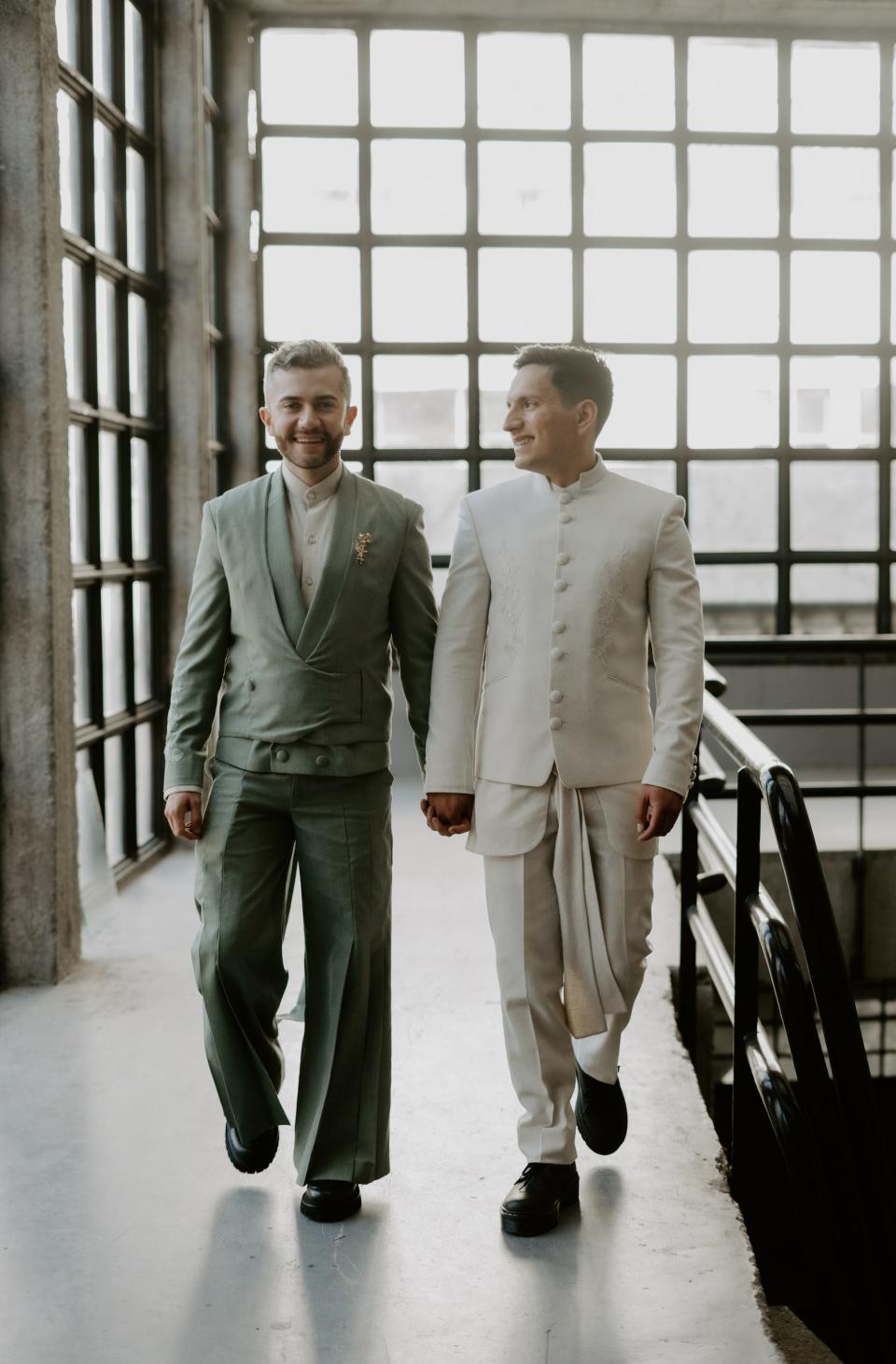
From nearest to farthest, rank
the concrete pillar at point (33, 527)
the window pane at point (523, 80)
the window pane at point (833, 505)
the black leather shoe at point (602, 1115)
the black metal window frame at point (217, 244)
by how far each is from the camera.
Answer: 1. the black leather shoe at point (602, 1115)
2. the concrete pillar at point (33, 527)
3. the black metal window frame at point (217, 244)
4. the window pane at point (523, 80)
5. the window pane at point (833, 505)

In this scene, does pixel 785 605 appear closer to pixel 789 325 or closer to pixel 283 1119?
pixel 789 325

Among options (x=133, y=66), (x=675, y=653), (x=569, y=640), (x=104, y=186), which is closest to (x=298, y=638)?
(x=569, y=640)

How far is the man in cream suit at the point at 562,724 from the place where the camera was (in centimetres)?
232

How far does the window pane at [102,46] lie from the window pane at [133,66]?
178 millimetres

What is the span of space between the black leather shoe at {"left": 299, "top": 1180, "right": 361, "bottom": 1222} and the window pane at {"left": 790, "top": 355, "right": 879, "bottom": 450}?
565cm

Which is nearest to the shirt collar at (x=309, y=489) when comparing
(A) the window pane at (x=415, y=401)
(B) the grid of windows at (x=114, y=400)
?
(B) the grid of windows at (x=114, y=400)

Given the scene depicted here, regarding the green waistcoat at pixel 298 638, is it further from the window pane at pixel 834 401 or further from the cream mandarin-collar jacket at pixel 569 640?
the window pane at pixel 834 401

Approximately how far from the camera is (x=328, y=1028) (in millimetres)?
2369

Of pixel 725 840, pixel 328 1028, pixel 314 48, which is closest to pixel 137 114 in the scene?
pixel 314 48

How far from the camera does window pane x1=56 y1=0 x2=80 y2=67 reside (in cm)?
421

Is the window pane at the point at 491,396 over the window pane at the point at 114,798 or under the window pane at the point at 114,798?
over

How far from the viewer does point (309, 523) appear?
2408 mm

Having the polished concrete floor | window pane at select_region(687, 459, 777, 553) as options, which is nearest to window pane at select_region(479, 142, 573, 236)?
window pane at select_region(687, 459, 777, 553)

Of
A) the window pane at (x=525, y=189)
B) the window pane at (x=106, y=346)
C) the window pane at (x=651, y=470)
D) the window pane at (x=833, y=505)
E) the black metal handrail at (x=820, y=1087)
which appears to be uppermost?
the window pane at (x=525, y=189)
